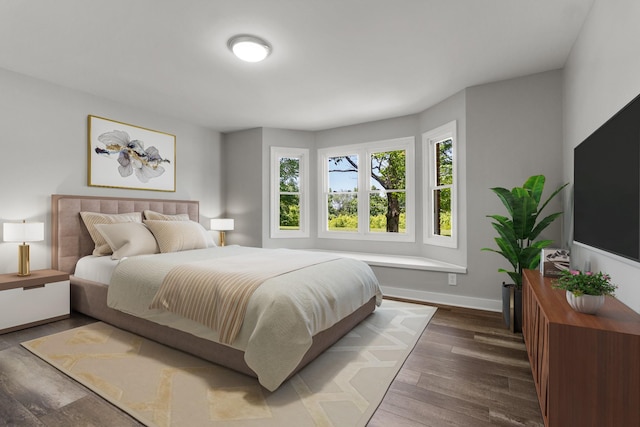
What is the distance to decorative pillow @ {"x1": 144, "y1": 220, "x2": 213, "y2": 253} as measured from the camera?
3.65 meters

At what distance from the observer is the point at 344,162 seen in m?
5.30

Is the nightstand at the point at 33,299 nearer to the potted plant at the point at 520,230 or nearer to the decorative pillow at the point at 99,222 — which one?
the decorative pillow at the point at 99,222

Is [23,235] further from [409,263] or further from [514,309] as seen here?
[514,309]

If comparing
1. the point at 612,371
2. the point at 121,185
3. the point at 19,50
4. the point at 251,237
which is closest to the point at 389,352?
the point at 612,371

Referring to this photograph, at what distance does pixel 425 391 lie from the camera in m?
1.99

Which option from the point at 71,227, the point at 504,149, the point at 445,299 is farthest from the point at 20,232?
the point at 504,149

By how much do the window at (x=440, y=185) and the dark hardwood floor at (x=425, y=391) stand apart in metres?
1.63

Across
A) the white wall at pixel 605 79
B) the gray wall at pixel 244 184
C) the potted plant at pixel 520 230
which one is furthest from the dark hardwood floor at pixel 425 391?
the gray wall at pixel 244 184

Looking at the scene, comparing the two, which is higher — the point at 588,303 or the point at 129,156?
the point at 129,156

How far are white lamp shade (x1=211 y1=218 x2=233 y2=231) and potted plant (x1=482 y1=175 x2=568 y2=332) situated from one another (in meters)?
3.77

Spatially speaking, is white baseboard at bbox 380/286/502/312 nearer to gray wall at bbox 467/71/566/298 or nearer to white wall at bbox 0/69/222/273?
gray wall at bbox 467/71/566/298

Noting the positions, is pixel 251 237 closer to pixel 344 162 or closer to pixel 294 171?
pixel 294 171

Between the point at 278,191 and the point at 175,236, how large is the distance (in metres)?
2.04

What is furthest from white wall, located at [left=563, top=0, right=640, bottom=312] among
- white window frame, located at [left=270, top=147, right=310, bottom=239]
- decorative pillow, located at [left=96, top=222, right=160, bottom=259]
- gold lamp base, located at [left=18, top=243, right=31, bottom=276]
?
gold lamp base, located at [left=18, top=243, right=31, bottom=276]
